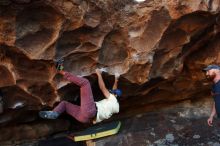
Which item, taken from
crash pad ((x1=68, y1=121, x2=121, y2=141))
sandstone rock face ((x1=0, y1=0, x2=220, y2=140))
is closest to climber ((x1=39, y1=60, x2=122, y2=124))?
sandstone rock face ((x1=0, y1=0, x2=220, y2=140))

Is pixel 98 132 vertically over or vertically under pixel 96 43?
under

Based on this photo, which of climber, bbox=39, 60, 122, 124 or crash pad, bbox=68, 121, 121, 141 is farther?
crash pad, bbox=68, 121, 121, 141

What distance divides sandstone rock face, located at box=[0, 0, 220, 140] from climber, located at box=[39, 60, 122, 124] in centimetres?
21

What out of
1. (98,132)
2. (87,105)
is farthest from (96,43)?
(98,132)

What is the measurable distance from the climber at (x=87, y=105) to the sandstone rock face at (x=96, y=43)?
0.67 ft

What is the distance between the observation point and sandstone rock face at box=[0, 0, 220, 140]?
15.7 feet

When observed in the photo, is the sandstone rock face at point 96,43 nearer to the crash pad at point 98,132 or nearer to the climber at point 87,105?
the climber at point 87,105

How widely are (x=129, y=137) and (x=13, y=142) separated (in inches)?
75.6

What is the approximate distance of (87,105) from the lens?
517cm

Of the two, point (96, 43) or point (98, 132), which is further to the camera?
point (98, 132)

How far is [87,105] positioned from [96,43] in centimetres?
84

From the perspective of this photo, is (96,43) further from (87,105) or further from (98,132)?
(98,132)

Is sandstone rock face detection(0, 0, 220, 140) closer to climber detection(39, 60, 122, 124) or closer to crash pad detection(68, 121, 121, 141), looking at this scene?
climber detection(39, 60, 122, 124)

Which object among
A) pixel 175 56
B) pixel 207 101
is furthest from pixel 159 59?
pixel 207 101
